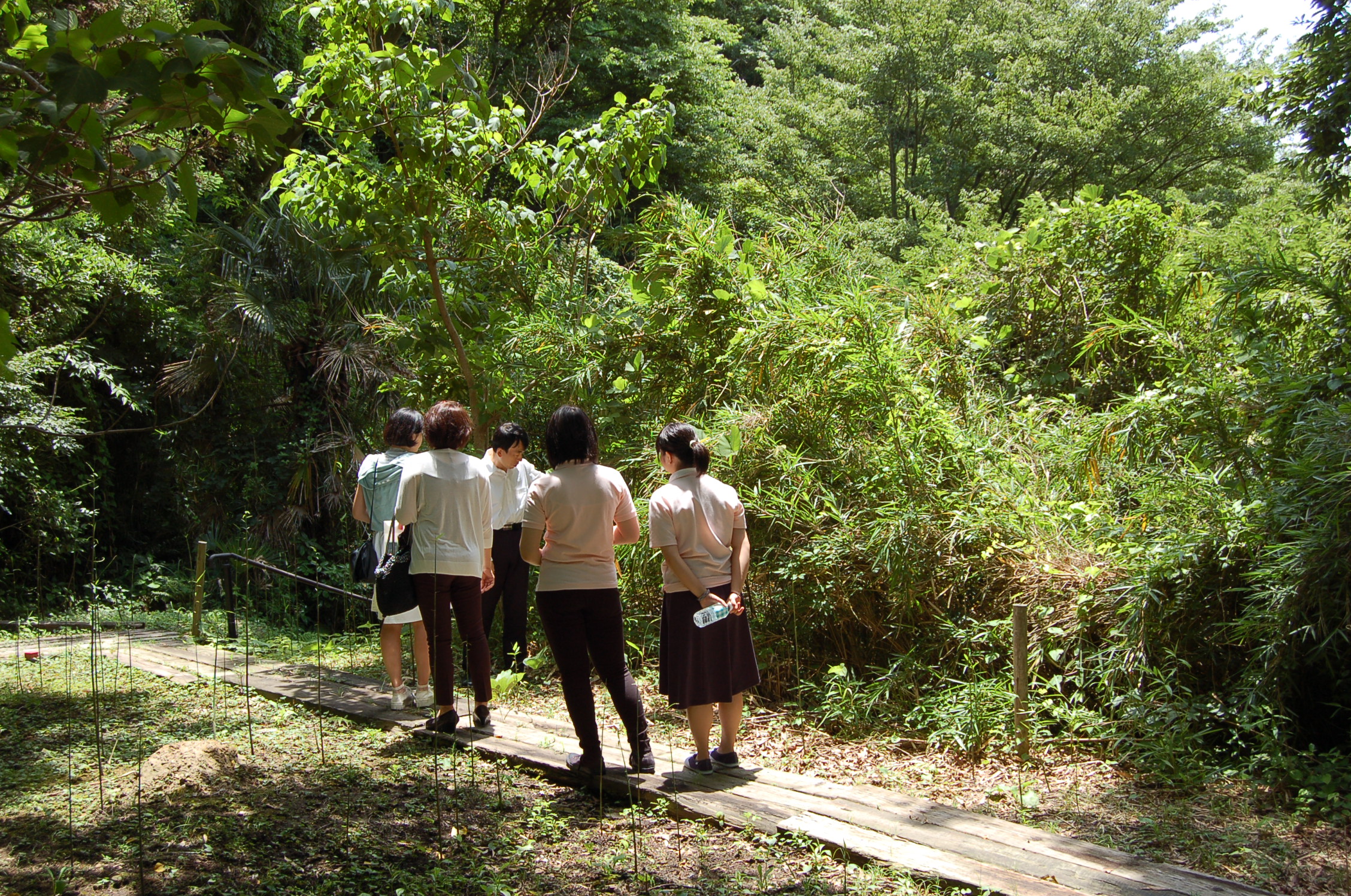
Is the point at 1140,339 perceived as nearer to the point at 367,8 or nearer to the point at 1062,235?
the point at 1062,235

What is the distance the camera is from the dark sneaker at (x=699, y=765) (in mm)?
4297

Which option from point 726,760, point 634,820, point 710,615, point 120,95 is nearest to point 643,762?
point 726,760

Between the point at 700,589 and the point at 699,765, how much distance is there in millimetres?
812

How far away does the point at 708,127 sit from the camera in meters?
17.2

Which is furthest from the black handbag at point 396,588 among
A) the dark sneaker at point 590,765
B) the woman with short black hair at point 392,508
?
the dark sneaker at point 590,765

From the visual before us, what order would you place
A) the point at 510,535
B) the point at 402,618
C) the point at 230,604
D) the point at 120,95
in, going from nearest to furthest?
1. the point at 120,95
2. the point at 402,618
3. the point at 510,535
4. the point at 230,604

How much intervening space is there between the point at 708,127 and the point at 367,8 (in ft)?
40.0

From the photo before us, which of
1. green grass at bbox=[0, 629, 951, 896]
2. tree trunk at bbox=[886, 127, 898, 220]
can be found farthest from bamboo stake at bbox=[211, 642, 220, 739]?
tree trunk at bbox=[886, 127, 898, 220]

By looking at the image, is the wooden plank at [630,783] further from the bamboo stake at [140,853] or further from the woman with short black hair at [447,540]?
the bamboo stake at [140,853]

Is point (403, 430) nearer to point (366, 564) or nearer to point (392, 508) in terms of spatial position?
point (392, 508)

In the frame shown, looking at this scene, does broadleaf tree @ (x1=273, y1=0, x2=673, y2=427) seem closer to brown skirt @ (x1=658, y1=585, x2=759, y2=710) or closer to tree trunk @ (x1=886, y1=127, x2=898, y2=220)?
brown skirt @ (x1=658, y1=585, x2=759, y2=710)

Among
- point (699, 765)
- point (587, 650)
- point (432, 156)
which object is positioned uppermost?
point (432, 156)

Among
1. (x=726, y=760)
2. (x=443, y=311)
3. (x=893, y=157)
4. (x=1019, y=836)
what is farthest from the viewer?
(x=893, y=157)

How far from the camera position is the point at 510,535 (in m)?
6.50
